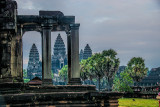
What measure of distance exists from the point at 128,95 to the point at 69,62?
105ft

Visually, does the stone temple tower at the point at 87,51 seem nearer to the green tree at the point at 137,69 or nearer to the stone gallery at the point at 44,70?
the green tree at the point at 137,69

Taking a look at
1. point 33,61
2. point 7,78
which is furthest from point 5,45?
point 33,61

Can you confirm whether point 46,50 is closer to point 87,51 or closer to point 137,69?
point 137,69

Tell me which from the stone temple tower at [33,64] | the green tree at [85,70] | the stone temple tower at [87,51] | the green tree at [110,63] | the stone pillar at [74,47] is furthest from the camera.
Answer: the stone temple tower at [33,64]

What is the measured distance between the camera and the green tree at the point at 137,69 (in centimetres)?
6619

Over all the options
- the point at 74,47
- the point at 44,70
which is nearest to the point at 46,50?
the point at 44,70

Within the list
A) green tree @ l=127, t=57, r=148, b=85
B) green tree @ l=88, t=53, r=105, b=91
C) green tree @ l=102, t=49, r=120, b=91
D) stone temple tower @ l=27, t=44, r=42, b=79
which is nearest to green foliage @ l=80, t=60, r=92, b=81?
green tree @ l=88, t=53, r=105, b=91

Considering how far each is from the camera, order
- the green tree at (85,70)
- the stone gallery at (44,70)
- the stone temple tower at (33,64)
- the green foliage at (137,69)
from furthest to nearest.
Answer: the stone temple tower at (33,64) < the green foliage at (137,69) < the green tree at (85,70) < the stone gallery at (44,70)

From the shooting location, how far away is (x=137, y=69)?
66375 mm

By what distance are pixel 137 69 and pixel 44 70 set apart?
44.7 meters

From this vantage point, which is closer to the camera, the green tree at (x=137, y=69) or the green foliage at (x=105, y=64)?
the green foliage at (x=105, y=64)

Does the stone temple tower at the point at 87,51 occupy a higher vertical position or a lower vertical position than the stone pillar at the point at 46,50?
higher

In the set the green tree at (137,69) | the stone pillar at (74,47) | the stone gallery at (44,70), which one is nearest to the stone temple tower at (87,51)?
the green tree at (137,69)

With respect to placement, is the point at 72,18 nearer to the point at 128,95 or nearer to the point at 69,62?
the point at 69,62
